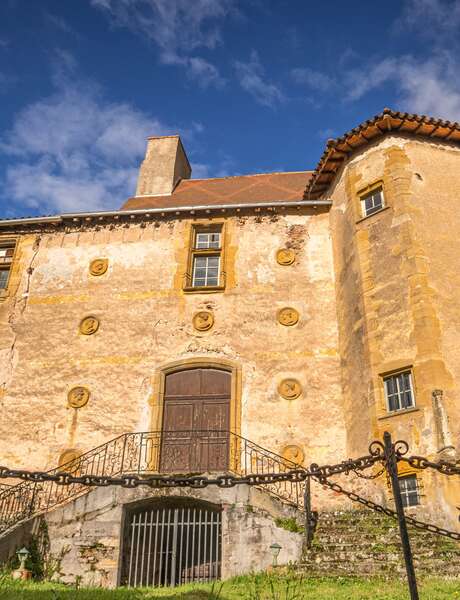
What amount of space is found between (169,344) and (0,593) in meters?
7.93

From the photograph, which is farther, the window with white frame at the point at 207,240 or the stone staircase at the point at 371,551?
the window with white frame at the point at 207,240

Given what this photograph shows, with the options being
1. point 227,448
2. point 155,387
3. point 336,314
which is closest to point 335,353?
point 336,314

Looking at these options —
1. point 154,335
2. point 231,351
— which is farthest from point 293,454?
point 154,335

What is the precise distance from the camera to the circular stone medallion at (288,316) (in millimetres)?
14927

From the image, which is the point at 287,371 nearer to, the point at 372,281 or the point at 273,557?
the point at 372,281

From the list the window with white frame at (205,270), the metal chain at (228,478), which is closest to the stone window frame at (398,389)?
the window with white frame at (205,270)

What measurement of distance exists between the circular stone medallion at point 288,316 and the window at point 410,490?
15.8 feet

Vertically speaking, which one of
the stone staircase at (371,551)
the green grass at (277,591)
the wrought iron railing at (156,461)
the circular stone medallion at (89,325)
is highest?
the circular stone medallion at (89,325)

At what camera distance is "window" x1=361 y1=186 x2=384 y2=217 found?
14508mm

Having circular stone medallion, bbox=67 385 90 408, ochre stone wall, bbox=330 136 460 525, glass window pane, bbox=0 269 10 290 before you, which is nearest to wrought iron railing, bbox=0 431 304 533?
circular stone medallion, bbox=67 385 90 408

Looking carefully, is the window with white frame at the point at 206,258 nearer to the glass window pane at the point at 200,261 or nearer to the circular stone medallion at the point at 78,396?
the glass window pane at the point at 200,261

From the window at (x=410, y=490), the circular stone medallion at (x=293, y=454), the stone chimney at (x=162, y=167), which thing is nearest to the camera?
the window at (x=410, y=490)

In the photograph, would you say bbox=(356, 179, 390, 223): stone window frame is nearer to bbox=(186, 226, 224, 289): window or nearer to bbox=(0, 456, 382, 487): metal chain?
bbox=(186, 226, 224, 289): window

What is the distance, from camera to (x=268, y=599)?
25.5 ft
